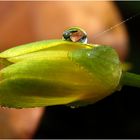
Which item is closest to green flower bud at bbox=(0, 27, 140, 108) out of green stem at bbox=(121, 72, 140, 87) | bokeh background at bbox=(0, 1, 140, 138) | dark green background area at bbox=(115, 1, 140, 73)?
green stem at bbox=(121, 72, 140, 87)

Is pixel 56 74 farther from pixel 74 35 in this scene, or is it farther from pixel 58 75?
pixel 74 35

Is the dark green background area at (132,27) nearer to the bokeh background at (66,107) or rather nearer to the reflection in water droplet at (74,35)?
the bokeh background at (66,107)

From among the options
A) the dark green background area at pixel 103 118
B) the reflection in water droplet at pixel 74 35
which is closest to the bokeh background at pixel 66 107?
the dark green background area at pixel 103 118

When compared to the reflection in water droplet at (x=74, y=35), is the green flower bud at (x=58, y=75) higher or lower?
lower

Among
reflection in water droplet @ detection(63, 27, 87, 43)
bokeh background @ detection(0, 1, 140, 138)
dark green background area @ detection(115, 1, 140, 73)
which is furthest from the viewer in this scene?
dark green background area @ detection(115, 1, 140, 73)

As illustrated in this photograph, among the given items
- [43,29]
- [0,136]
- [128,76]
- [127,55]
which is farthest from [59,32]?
[128,76]

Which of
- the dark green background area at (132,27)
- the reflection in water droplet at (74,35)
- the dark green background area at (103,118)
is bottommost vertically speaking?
the reflection in water droplet at (74,35)

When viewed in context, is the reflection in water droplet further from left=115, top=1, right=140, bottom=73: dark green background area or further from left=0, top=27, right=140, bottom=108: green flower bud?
left=115, top=1, right=140, bottom=73: dark green background area
